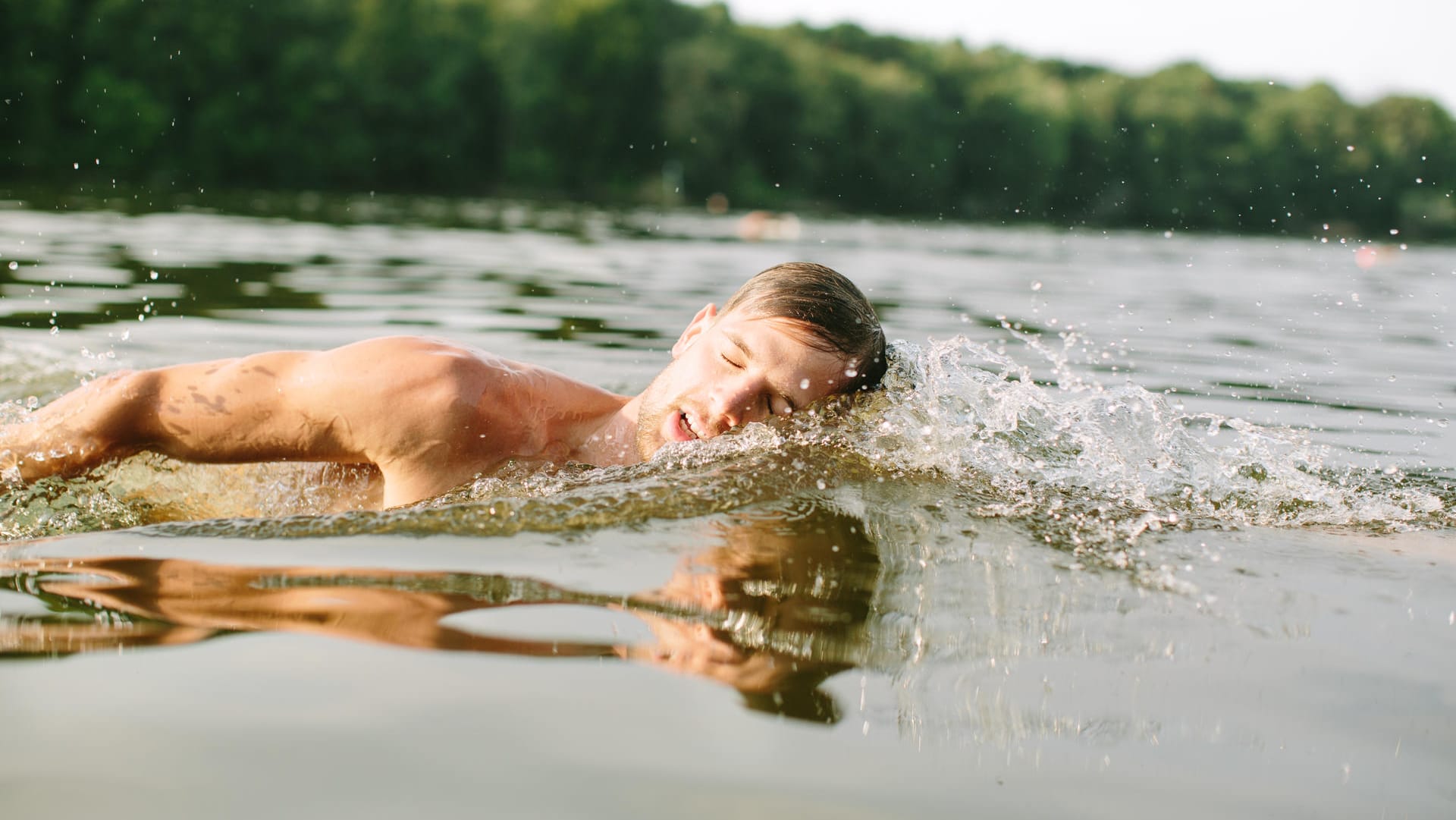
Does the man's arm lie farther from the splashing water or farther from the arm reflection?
the arm reflection

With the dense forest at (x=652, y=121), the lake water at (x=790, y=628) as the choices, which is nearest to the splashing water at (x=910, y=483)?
the lake water at (x=790, y=628)

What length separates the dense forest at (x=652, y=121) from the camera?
4581 centimetres

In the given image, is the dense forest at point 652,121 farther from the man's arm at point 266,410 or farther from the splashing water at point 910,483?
the man's arm at point 266,410

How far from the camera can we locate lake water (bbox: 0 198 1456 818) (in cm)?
195

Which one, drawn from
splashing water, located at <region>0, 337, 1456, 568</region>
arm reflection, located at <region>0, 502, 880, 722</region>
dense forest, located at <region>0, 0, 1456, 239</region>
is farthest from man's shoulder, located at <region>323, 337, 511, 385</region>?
dense forest, located at <region>0, 0, 1456, 239</region>

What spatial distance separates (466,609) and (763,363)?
1.59 m

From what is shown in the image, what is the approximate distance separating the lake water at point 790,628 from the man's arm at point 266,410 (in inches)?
8.5

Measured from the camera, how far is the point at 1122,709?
2309 mm

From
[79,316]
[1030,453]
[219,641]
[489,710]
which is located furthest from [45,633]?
[79,316]

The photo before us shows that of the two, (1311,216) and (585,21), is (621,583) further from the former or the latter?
(1311,216)

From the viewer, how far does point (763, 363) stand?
12.9 ft

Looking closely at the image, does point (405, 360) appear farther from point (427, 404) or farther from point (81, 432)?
point (81, 432)

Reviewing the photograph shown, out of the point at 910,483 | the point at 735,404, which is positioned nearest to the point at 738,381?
the point at 735,404

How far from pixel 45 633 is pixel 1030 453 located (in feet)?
9.72
